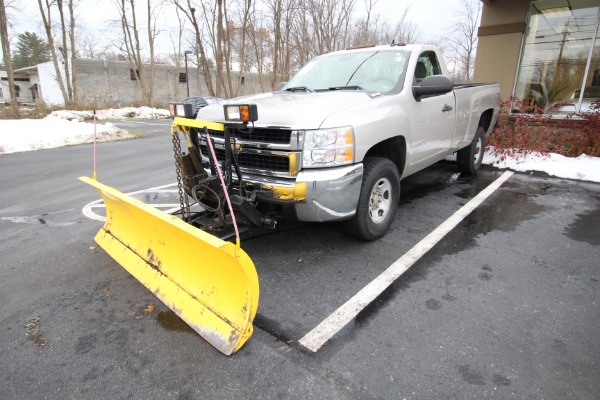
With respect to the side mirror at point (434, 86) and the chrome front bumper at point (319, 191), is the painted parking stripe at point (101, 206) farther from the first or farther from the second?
the side mirror at point (434, 86)

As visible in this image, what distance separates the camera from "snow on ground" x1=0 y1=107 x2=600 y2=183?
6.82 meters

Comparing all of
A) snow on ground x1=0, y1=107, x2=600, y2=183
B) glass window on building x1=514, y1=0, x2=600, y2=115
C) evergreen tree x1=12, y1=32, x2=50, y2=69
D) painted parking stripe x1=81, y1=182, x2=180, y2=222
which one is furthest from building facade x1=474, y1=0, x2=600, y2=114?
evergreen tree x1=12, y1=32, x2=50, y2=69

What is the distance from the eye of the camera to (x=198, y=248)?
262 centimetres

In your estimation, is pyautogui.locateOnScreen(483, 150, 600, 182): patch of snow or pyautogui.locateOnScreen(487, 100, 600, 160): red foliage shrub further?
pyautogui.locateOnScreen(487, 100, 600, 160): red foliage shrub

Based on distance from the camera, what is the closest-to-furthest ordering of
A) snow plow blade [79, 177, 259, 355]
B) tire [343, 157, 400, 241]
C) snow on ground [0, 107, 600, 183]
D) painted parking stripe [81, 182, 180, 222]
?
snow plow blade [79, 177, 259, 355]
tire [343, 157, 400, 241]
painted parking stripe [81, 182, 180, 222]
snow on ground [0, 107, 600, 183]

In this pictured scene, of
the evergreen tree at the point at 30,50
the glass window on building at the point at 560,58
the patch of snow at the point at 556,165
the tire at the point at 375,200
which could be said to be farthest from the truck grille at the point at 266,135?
the evergreen tree at the point at 30,50

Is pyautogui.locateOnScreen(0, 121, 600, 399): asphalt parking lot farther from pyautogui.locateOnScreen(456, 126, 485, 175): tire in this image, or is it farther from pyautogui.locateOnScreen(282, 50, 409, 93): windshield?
pyautogui.locateOnScreen(456, 126, 485, 175): tire

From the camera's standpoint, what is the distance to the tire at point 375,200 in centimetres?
355

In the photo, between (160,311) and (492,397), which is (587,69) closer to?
(492,397)

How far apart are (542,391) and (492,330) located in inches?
20.8

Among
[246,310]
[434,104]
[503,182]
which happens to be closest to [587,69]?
[503,182]

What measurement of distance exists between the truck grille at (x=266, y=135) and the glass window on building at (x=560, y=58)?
772 centimetres

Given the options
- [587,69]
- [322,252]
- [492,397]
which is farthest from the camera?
[587,69]

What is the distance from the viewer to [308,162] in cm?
314
